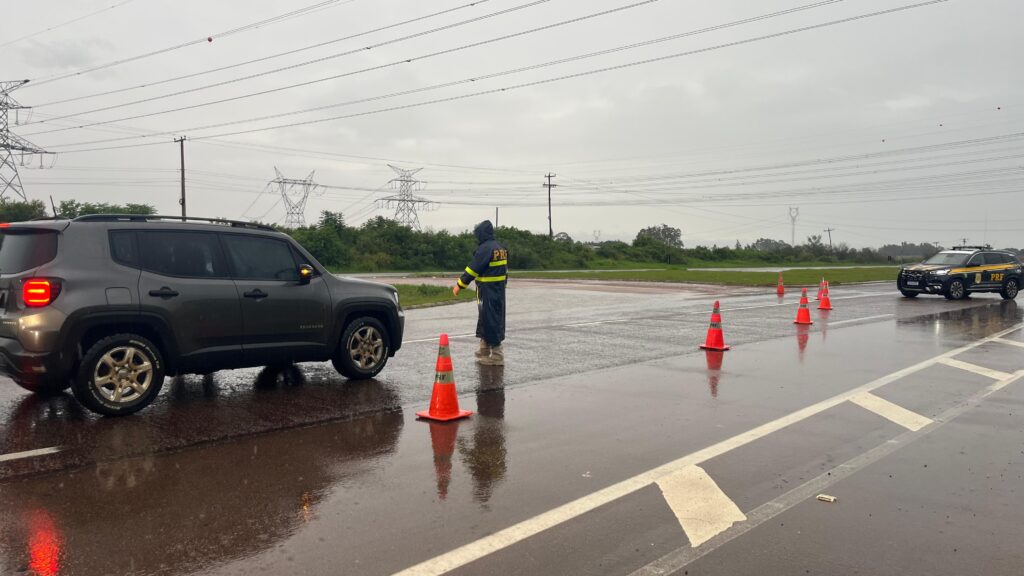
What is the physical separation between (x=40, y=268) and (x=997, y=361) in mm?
12440

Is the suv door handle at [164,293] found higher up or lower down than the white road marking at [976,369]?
higher up

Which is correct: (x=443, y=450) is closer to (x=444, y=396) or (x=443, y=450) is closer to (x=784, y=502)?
(x=444, y=396)

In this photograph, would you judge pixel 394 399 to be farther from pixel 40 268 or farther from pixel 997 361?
pixel 997 361

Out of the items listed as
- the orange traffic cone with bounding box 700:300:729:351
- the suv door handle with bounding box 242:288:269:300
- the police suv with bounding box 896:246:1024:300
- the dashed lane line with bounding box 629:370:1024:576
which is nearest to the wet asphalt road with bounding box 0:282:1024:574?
the dashed lane line with bounding box 629:370:1024:576

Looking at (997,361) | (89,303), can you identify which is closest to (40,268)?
(89,303)

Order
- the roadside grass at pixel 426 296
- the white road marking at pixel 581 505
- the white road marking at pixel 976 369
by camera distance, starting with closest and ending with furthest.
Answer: the white road marking at pixel 581 505
the white road marking at pixel 976 369
the roadside grass at pixel 426 296

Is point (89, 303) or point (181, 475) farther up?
point (89, 303)

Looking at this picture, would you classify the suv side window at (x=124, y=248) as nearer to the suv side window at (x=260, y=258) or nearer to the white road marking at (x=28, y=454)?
the suv side window at (x=260, y=258)

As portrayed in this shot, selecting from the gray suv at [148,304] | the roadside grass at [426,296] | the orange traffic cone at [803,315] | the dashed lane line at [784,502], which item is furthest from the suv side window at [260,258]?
the roadside grass at [426,296]

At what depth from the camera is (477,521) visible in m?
4.43

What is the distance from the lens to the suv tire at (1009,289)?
24094 mm

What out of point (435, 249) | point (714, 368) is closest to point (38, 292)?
point (714, 368)

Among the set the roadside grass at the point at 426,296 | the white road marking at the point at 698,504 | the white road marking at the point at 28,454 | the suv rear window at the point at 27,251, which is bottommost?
the white road marking at the point at 698,504

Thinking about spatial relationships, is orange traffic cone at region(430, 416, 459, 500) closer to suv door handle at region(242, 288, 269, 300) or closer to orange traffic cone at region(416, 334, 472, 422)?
orange traffic cone at region(416, 334, 472, 422)
